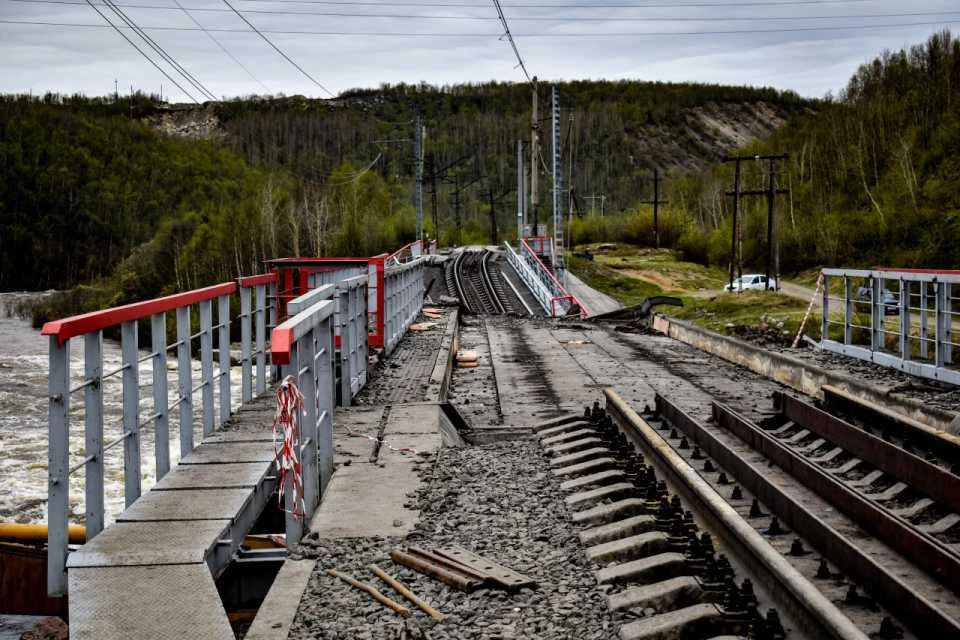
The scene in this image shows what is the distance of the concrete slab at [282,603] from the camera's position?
4.41m

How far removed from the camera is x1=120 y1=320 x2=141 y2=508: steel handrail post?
19.2 feet

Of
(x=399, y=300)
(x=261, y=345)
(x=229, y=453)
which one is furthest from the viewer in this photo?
(x=399, y=300)

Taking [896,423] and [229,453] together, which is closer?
[229,453]

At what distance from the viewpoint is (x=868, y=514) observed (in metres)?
6.56

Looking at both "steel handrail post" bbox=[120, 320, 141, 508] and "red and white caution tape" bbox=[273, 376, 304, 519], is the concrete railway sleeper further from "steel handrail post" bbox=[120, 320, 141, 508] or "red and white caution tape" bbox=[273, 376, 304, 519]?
"steel handrail post" bbox=[120, 320, 141, 508]

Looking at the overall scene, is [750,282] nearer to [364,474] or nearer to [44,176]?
[364,474]

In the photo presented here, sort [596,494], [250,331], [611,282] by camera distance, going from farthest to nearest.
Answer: [611,282], [250,331], [596,494]

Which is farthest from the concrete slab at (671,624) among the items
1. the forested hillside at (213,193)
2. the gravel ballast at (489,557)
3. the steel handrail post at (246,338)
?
the forested hillside at (213,193)

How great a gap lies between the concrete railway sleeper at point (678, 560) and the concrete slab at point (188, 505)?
6.81ft

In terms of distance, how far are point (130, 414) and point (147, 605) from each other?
66.1 inches

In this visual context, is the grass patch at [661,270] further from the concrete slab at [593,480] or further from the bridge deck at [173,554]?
the bridge deck at [173,554]

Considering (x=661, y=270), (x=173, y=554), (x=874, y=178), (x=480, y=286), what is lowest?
(x=173, y=554)

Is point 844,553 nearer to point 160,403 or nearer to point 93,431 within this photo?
point 93,431

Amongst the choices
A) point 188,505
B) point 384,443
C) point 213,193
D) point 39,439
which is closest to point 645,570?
point 188,505
